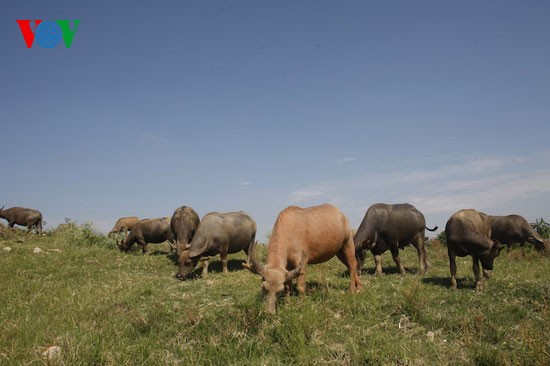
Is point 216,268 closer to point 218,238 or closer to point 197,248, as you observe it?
point 218,238

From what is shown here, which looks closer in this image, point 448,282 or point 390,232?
point 448,282

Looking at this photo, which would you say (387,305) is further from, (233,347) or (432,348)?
(233,347)

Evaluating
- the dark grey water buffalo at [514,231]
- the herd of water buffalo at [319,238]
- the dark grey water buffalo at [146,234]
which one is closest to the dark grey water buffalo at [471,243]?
the herd of water buffalo at [319,238]

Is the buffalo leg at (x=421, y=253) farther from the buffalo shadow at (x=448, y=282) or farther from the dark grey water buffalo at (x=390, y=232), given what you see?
the buffalo shadow at (x=448, y=282)

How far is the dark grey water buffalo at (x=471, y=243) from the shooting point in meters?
11.2

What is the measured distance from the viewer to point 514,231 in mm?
22703

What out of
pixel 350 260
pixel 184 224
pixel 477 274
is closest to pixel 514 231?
pixel 477 274

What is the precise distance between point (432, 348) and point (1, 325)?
8.41 m

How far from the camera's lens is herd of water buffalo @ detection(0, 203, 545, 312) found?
9375mm

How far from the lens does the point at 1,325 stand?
7703 millimetres

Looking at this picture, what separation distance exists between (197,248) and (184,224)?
3163 mm

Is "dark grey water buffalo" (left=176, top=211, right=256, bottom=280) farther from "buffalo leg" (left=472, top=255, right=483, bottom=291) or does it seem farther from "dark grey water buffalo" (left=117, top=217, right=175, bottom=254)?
"buffalo leg" (left=472, top=255, right=483, bottom=291)

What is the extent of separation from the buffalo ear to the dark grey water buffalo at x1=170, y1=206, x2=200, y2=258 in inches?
59.0

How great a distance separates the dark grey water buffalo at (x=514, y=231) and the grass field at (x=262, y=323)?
12727mm
